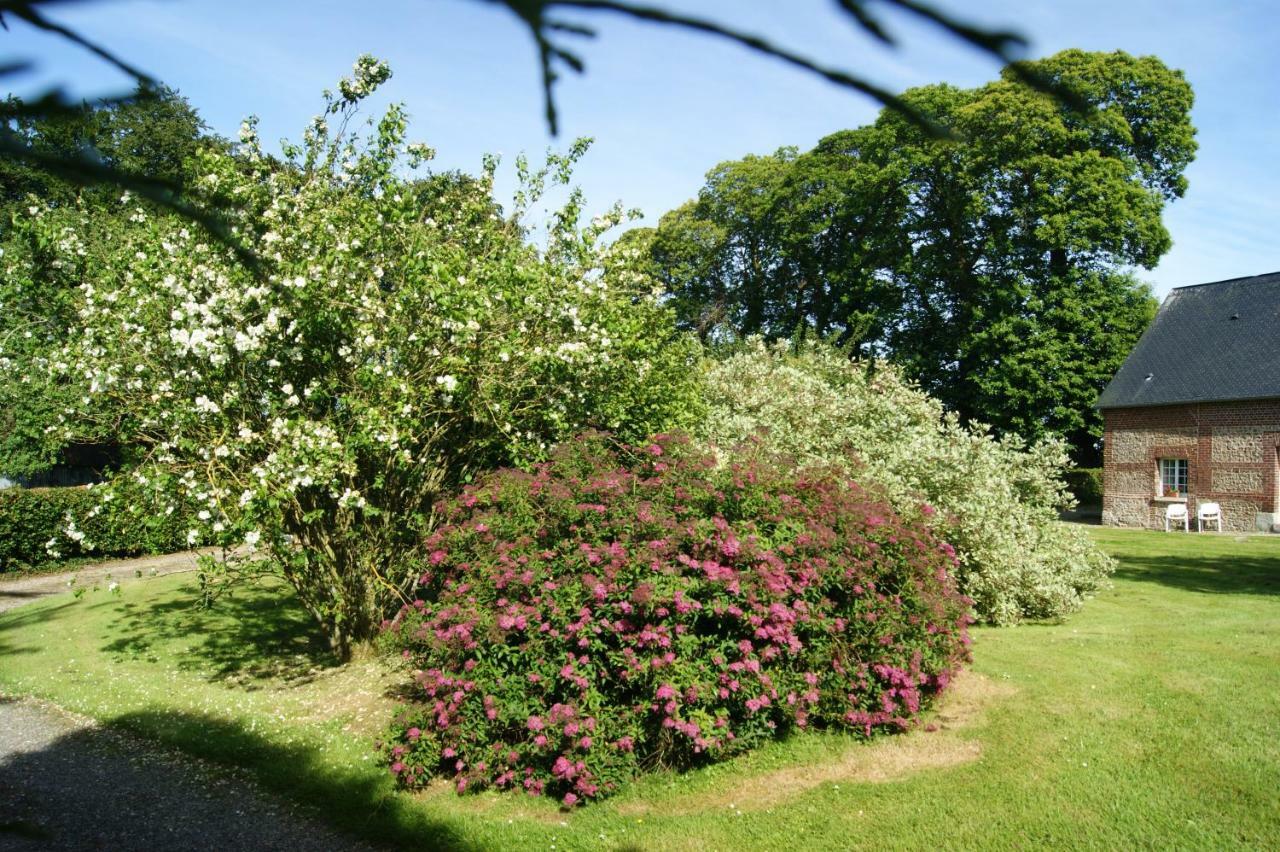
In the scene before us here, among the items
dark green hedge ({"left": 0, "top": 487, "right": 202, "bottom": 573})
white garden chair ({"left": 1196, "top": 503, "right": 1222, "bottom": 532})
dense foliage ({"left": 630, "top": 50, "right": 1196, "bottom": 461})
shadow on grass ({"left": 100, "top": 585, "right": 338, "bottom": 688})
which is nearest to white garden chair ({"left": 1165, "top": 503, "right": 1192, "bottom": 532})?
white garden chair ({"left": 1196, "top": 503, "right": 1222, "bottom": 532})

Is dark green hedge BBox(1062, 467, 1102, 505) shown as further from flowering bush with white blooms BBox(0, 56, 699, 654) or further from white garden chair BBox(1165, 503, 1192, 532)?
flowering bush with white blooms BBox(0, 56, 699, 654)

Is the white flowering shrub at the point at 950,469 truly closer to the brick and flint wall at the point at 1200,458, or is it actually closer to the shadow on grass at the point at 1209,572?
the shadow on grass at the point at 1209,572

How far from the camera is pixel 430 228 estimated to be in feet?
31.3

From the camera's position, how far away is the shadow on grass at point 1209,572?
554 inches

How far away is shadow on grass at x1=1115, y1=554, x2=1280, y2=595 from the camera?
14062 mm

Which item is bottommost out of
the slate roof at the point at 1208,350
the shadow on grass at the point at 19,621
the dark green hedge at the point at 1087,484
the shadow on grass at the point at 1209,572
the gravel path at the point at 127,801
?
the gravel path at the point at 127,801

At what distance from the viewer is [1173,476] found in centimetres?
2734

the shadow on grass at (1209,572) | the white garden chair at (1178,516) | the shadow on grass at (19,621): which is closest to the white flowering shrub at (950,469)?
the shadow on grass at (1209,572)

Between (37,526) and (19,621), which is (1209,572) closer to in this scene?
(19,621)

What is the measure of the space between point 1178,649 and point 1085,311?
76.2 ft

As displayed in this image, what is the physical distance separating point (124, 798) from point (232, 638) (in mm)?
4382

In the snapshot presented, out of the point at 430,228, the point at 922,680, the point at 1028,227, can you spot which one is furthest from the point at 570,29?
the point at 1028,227

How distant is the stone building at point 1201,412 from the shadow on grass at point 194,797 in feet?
86.9

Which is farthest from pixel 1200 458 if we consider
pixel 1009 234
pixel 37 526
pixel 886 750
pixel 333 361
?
pixel 37 526
